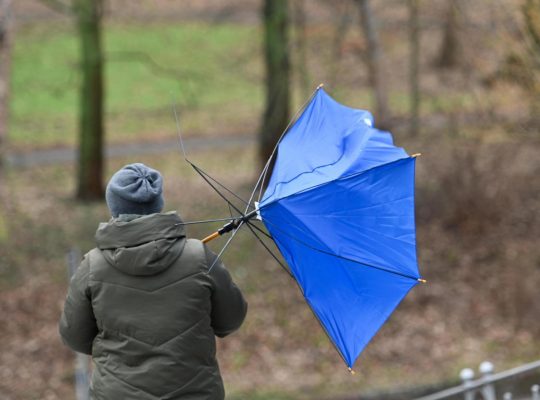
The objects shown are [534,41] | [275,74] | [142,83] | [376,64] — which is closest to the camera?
[534,41]

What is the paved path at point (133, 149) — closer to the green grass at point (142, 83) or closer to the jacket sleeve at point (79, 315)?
the green grass at point (142, 83)

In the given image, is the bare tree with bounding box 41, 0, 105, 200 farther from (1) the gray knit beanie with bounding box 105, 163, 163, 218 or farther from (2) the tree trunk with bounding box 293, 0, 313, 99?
(1) the gray knit beanie with bounding box 105, 163, 163, 218

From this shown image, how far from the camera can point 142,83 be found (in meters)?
28.0

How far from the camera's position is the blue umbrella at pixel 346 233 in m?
3.63

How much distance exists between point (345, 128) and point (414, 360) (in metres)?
6.81

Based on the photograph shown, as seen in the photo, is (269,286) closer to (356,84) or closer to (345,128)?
(345,128)

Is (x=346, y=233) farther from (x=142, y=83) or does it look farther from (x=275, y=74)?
(x=142, y=83)

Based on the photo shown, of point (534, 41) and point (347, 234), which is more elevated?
point (534, 41)

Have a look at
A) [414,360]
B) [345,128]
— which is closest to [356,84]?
[414,360]

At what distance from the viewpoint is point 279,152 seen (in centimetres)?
396

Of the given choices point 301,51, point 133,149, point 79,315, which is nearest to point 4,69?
point 301,51

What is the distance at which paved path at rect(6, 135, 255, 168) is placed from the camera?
19938mm

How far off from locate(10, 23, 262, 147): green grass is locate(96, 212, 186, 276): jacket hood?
18.1 meters

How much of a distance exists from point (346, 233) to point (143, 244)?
102cm
